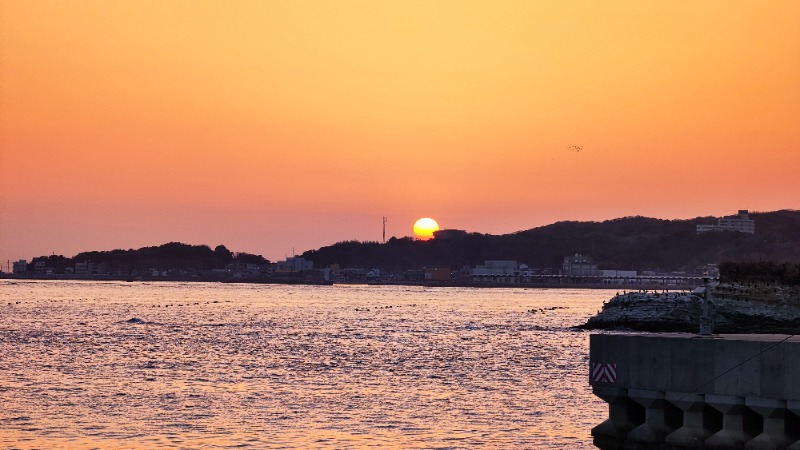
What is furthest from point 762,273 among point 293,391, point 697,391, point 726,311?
point 697,391

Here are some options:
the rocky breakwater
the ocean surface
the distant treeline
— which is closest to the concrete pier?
the ocean surface

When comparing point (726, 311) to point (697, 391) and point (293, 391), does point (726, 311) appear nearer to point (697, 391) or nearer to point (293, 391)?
point (293, 391)

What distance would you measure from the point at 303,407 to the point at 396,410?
12.5 feet

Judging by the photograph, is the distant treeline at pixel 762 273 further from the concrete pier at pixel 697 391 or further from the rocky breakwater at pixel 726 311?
the concrete pier at pixel 697 391

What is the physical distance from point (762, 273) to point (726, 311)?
1850 cm

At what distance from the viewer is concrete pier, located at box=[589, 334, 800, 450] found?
85.0 ft

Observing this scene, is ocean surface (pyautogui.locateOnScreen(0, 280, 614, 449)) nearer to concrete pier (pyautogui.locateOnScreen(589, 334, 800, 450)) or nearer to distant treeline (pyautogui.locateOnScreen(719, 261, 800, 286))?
concrete pier (pyautogui.locateOnScreen(589, 334, 800, 450))

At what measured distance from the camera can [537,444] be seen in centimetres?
3622

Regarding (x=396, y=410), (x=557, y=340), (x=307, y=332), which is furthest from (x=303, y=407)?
(x=307, y=332)

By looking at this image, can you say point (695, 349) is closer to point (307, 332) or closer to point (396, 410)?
point (396, 410)

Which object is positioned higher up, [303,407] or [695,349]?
[695,349]

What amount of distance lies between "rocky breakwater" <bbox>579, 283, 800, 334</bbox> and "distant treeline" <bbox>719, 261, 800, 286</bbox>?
3.30 meters

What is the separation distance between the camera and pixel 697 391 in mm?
27469

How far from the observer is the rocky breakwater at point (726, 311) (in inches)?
3374
